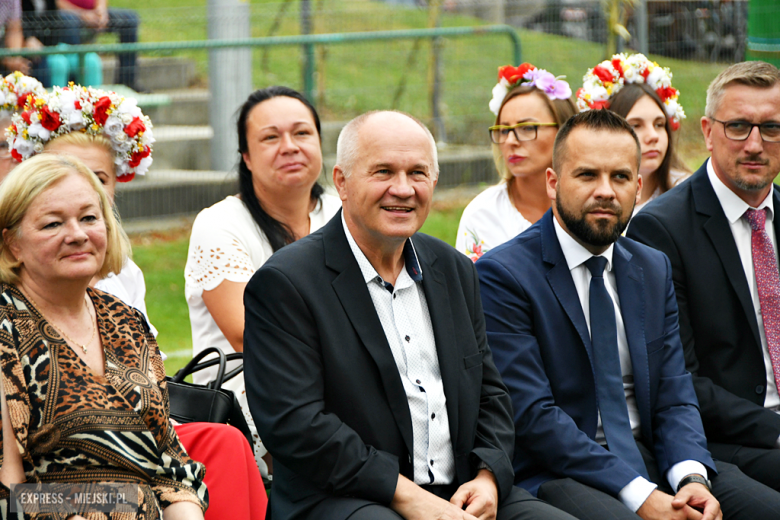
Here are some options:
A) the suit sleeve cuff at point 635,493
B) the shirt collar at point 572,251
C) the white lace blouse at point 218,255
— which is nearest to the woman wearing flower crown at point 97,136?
the white lace blouse at point 218,255

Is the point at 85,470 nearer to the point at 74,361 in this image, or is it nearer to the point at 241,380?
the point at 74,361

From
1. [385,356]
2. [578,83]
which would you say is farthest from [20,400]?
[578,83]

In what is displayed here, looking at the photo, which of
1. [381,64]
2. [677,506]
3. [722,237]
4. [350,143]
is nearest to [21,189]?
[350,143]

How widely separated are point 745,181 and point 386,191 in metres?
2.03

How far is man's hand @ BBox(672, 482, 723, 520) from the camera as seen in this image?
332 cm

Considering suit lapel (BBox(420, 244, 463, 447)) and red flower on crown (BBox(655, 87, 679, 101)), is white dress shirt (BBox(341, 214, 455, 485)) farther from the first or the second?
red flower on crown (BBox(655, 87, 679, 101))

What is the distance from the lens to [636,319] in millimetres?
3705

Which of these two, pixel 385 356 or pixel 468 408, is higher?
pixel 385 356

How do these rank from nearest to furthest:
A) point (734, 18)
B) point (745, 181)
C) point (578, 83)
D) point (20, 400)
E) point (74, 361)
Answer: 1. point (20, 400)
2. point (74, 361)
3. point (745, 181)
4. point (578, 83)
5. point (734, 18)

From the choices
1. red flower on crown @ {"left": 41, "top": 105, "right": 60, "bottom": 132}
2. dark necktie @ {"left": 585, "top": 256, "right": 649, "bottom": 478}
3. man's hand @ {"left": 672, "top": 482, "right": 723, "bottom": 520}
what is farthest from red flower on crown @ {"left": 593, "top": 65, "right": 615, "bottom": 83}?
red flower on crown @ {"left": 41, "top": 105, "right": 60, "bottom": 132}

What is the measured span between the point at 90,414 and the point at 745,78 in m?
3.36

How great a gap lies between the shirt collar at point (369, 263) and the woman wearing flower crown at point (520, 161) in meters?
1.82

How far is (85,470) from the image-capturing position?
9.36 feet

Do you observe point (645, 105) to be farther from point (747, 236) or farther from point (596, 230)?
point (596, 230)
